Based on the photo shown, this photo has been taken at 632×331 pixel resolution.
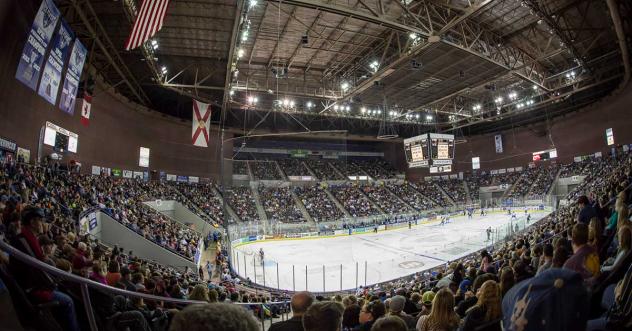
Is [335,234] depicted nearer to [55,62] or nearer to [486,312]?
[55,62]

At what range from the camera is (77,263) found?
4.14m

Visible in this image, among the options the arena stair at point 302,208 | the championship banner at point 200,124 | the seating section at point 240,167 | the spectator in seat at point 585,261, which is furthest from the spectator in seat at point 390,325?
the championship banner at point 200,124

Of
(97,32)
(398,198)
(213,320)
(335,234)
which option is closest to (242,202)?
(213,320)

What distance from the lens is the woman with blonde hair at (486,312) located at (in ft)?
8.20

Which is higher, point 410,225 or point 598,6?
point 598,6

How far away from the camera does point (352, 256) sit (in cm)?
1739

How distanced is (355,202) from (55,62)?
2909 cm

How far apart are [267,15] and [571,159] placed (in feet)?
121

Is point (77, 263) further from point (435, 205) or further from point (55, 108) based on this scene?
point (435, 205)

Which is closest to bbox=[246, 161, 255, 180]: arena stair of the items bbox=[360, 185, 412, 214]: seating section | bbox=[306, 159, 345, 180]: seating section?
bbox=[306, 159, 345, 180]: seating section

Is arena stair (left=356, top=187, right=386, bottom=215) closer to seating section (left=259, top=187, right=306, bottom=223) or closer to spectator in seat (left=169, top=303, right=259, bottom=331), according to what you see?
seating section (left=259, top=187, right=306, bottom=223)

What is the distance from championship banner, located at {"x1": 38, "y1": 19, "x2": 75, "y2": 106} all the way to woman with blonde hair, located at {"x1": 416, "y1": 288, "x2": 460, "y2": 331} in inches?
535

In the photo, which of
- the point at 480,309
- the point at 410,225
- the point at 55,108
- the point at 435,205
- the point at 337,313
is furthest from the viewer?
the point at 435,205

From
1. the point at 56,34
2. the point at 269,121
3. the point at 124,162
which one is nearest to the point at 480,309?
the point at 56,34
